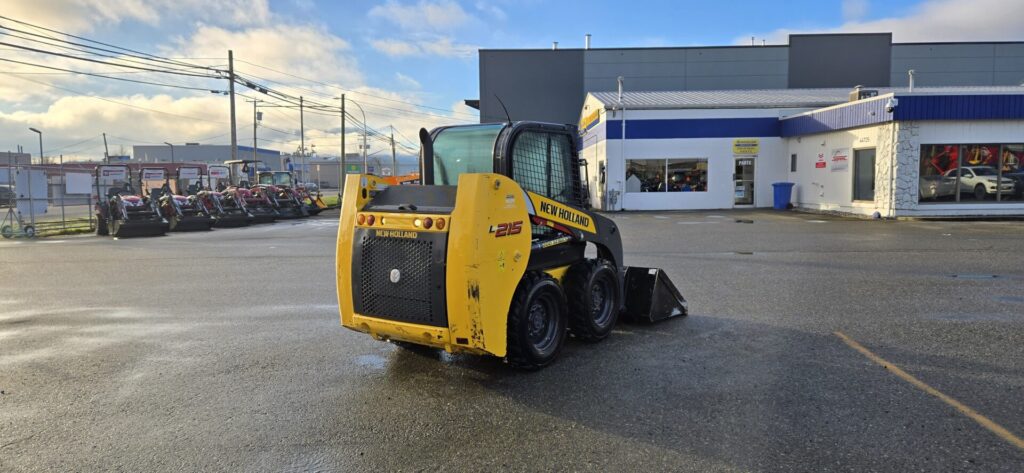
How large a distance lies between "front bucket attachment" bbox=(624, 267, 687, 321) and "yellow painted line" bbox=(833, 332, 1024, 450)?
1.75 metres

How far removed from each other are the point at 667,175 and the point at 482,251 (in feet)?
78.2

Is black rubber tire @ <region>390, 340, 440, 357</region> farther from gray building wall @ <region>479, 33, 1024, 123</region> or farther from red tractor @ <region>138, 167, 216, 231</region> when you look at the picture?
gray building wall @ <region>479, 33, 1024, 123</region>

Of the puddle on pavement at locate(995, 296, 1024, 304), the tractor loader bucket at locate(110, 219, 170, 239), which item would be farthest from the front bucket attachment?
the tractor loader bucket at locate(110, 219, 170, 239)

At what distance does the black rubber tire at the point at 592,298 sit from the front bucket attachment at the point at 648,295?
478 mm

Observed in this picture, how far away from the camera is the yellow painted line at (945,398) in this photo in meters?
3.89

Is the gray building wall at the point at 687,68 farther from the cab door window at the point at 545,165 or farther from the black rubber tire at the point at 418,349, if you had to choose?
the black rubber tire at the point at 418,349

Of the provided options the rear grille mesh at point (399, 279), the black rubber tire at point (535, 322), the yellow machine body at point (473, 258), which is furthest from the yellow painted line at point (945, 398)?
the rear grille mesh at point (399, 279)

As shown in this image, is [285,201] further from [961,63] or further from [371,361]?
[961,63]

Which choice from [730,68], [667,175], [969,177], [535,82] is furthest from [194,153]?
[969,177]

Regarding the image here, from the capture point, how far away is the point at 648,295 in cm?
683

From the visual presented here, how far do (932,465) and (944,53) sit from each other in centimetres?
5488

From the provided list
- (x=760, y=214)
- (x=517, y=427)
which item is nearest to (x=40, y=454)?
(x=517, y=427)

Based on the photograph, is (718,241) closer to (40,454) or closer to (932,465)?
(932,465)

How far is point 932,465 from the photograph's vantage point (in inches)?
138
